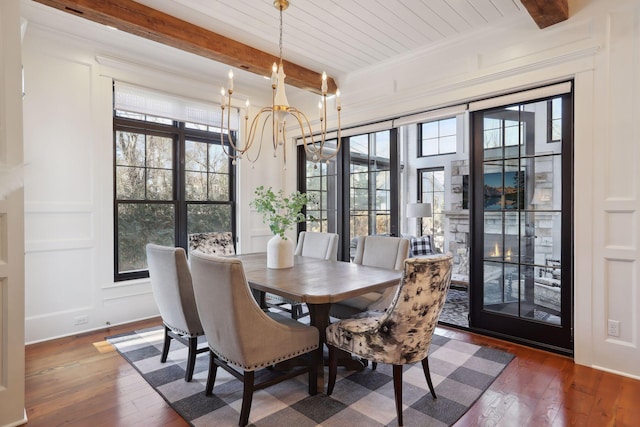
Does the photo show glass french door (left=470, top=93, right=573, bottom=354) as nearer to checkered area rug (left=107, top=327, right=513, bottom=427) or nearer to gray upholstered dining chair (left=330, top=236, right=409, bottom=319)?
checkered area rug (left=107, top=327, right=513, bottom=427)

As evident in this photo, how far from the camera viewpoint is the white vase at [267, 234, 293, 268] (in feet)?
9.32

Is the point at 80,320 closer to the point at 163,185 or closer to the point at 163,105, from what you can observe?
the point at 163,185

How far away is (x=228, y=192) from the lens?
4691 mm

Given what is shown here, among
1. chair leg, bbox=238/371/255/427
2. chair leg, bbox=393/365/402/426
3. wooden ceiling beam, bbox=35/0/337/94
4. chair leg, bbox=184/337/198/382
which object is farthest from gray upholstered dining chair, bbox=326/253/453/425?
wooden ceiling beam, bbox=35/0/337/94

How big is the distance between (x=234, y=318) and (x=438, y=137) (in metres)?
5.97

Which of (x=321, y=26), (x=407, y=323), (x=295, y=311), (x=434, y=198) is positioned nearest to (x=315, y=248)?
(x=295, y=311)

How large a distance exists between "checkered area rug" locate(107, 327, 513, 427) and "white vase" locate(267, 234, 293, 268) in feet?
2.67

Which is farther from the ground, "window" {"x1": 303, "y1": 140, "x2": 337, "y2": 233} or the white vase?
"window" {"x1": 303, "y1": 140, "x2": 337, "y2": 233}

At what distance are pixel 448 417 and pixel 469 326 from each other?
5.44 ft

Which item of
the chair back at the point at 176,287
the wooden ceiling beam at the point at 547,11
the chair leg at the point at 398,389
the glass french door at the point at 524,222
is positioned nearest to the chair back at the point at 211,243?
the chair back at the point at 176,287

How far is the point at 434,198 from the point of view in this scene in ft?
22.8

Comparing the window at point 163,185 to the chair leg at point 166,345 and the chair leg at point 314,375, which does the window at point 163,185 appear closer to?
the chair leg at point 166,345

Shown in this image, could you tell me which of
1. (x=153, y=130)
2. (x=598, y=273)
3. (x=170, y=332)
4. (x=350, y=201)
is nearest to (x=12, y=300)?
(x=170, y=332)

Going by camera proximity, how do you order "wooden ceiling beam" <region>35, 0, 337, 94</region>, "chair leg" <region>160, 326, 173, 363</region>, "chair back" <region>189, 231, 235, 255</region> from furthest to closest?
"chair back" <region>189, 231, 235, 255</region> < "chair leg" <region>160, 326, 173, 363</region> < "wooden ceiling beam" <region>35, 0, 337, 94</region>
